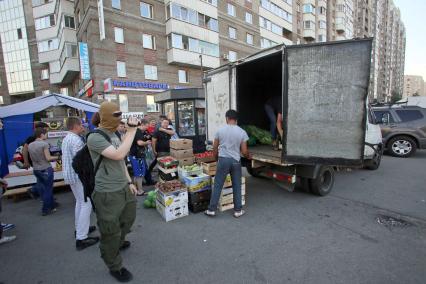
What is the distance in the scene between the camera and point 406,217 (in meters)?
3.87

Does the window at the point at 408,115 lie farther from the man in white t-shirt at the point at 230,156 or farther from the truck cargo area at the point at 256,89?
the man in white t-shirt at the point at 230,156

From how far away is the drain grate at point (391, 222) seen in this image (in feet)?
11.8

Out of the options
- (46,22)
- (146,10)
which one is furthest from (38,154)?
(46,22)

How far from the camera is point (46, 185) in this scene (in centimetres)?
440

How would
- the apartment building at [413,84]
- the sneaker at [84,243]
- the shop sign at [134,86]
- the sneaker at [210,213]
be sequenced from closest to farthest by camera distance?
the sneaker at [84,243] < the sneaker at [210,213] < the shop sign at [134,86] < the apartment building at [413,84]

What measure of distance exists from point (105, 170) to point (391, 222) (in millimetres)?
4527

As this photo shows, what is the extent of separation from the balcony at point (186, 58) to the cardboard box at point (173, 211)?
18425 mm

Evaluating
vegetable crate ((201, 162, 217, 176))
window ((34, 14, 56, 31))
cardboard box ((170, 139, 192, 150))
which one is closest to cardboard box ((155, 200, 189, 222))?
vegetable crate ((201, 162, 217, 176))

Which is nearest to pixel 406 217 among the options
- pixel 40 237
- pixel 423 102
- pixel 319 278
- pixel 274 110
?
pixel 319 278

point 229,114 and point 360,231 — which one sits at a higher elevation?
point 229,114

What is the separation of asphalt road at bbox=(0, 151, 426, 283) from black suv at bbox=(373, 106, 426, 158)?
5481mm

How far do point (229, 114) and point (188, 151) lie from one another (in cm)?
164

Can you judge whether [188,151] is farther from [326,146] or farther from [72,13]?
[72,13]

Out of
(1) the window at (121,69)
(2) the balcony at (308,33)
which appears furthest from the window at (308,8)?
(1) the window at (121,69)
